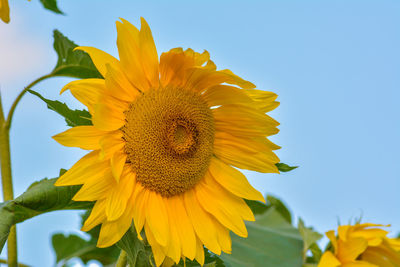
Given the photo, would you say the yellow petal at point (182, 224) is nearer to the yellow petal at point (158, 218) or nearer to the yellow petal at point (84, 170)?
the yellow petal at point (158, 218)

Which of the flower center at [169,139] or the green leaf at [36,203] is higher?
the flower center at [169,139]

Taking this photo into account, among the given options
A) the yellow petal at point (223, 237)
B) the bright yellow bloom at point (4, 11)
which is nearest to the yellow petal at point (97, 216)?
the yellow petal at point (223, 237)

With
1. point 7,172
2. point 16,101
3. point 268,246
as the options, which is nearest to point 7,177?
point 7,172

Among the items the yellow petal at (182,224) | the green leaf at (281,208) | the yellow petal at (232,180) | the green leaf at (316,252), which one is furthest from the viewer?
the green leaf at (281,208)

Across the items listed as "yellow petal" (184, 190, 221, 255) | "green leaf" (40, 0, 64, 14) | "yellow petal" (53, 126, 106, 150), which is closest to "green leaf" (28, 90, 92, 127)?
"yellow petal" (53, 126, 106, 150)

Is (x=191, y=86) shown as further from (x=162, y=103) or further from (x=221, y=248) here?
(x=221, y=248)

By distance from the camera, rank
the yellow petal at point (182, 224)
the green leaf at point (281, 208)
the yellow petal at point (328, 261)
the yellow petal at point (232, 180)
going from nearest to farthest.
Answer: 1. the yellow petal at point (182, 224)
2. the yellow petal at point (232, 180)
3. the yellow petal at point (328, 261)
4. the green leaf at point (281, 208)

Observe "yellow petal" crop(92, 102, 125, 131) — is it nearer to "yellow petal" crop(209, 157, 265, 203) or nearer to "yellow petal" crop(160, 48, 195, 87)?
"yellow petal" crop(160, 48, 195, 87)
